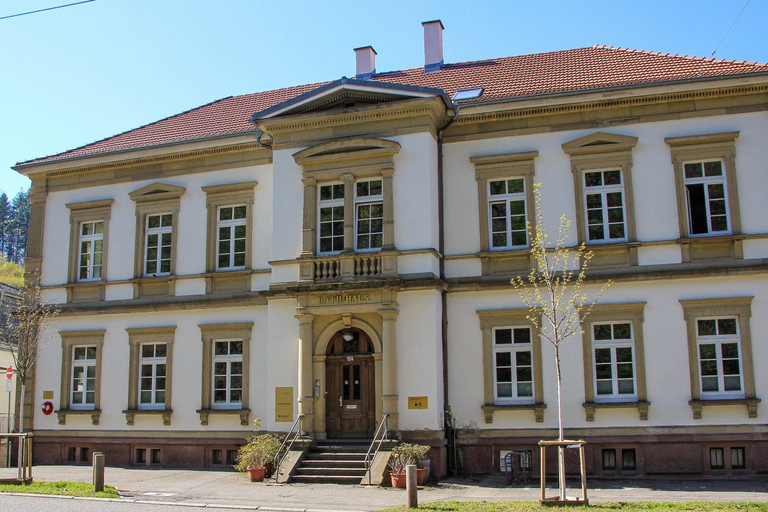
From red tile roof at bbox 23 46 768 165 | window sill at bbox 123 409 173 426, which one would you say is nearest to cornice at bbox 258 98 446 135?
red tile roof at bbox 23 46 768 165

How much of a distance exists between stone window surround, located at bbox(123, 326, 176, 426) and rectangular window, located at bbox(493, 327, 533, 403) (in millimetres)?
8679

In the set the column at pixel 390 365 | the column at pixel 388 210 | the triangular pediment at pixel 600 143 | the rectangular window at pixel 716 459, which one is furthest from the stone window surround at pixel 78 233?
the rectangular window at pixel 716 459

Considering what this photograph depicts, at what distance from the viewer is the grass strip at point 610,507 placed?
11367 mm

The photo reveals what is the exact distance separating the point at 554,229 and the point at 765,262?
4.56m

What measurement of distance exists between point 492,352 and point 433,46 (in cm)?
1025

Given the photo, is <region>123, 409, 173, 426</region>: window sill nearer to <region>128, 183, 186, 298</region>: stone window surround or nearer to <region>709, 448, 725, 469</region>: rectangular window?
<region>128, 183, 186, 298</region>: stone window surround

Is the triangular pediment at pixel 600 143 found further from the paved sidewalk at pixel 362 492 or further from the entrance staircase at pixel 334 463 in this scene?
the entrance staircase at pixel 334 463

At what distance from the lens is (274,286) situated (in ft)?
60.8

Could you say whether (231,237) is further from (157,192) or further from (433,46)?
(433,46)

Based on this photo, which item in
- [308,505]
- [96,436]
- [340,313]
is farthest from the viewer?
[96,436]

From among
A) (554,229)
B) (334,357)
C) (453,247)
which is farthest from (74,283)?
(554,229)

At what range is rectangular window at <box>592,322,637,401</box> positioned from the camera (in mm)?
17094

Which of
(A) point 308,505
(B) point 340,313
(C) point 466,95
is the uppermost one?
(C) point 466,95

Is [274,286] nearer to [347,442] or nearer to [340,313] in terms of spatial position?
[340,313]
